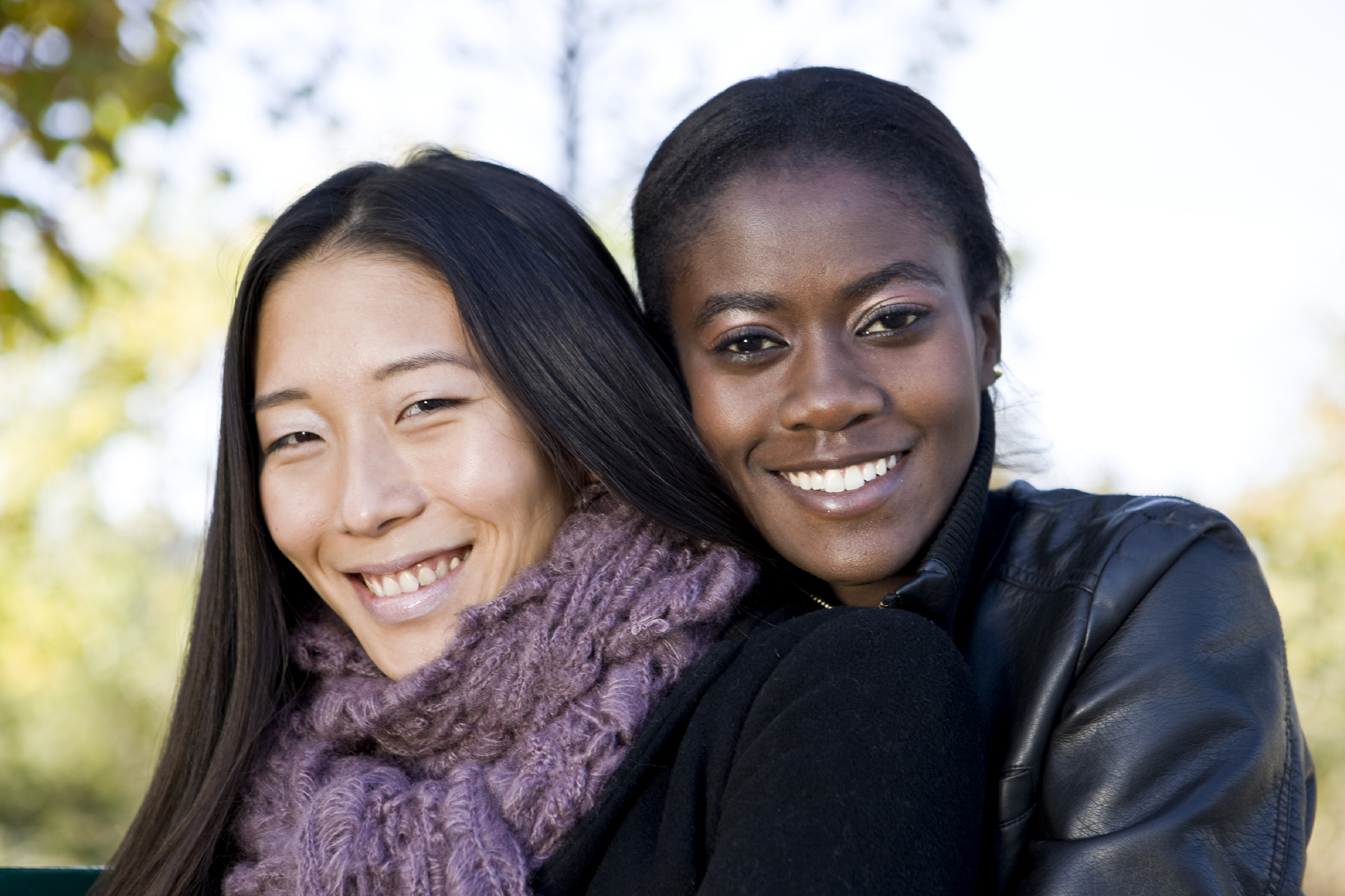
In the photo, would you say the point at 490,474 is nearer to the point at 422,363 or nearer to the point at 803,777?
the point at 422,363

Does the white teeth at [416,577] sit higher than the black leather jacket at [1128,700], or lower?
higher

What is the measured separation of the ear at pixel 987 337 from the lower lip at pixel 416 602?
1.26 metres

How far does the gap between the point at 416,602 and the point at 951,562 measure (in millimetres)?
1068

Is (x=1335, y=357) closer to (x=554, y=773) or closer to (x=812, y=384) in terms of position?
(x=812, y=384)

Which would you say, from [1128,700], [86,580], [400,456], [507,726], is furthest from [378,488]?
[86,580]

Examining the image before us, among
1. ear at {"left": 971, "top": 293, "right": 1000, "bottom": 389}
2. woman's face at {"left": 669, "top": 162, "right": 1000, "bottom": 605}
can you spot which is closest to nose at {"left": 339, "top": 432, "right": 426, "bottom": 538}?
woman's face at {"left": 669, "top": 162, "right": 1000, "bottom": 605}

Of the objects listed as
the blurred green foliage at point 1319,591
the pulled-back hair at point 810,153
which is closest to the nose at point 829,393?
the pulled-back hair at point 810,153

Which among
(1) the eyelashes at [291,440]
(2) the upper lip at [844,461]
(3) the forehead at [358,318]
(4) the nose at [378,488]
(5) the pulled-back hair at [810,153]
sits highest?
(5) the pulled-back hair at [810,153]

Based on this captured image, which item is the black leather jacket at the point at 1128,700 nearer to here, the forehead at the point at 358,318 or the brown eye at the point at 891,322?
the brown eye at the point at 891,322

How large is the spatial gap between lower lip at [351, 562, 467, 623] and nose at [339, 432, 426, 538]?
0.15 m

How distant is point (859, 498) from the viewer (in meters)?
2.32

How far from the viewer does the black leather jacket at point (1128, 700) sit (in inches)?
71.7

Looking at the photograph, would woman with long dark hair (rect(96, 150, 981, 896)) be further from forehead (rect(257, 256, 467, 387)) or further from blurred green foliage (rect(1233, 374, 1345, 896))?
blurred green foliage (rect(1233, 374, 1345, 896))

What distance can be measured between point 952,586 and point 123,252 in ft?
28.2
